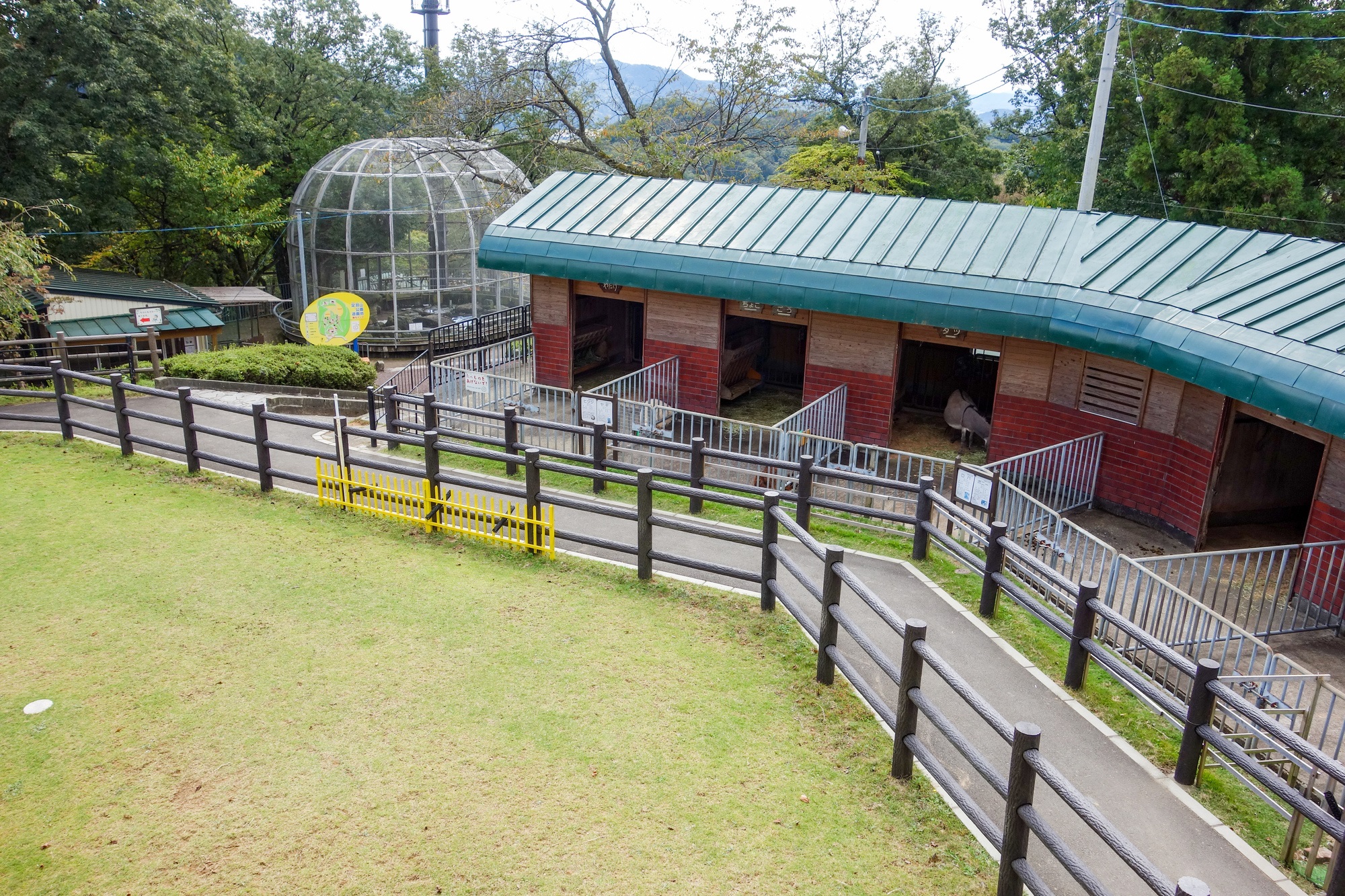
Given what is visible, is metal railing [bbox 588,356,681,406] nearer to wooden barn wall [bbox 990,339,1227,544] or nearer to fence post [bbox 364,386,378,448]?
fence post [bbox 364,386,378,448]

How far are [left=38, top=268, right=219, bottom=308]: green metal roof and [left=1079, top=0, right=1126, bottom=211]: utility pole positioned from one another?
23732mm

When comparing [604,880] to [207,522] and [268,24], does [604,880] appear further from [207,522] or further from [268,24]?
[268,24]

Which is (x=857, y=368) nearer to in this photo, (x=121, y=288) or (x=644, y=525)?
(x=644, y=525)

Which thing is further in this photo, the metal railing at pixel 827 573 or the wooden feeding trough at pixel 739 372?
the wooden feeding trough at pixel 739 372

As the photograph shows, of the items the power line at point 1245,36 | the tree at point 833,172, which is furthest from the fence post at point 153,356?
the power line at point 1245,36

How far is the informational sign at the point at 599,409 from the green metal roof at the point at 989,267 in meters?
3.54

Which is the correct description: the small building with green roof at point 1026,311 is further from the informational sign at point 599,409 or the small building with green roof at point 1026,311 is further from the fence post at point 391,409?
the fence post at point 391,409

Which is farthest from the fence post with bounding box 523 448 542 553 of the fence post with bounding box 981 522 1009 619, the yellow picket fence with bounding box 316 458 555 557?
the fence post with bounding box 981 522 1009 619

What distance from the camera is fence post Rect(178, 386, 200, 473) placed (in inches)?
499

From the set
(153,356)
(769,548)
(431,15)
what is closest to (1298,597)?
(769,548)

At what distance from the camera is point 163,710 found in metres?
7.37

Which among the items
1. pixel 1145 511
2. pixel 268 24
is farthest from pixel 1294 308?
pixel 268 24

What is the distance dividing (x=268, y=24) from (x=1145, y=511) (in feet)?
135

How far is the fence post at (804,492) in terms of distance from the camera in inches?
442
